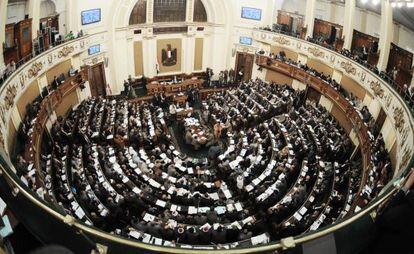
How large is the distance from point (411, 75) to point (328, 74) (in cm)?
654

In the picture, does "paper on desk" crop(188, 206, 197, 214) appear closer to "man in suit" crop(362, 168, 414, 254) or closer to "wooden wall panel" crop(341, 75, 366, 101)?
"man in suit" crop(362, 168, 414, 254)

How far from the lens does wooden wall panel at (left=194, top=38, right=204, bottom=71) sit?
27.8 metres

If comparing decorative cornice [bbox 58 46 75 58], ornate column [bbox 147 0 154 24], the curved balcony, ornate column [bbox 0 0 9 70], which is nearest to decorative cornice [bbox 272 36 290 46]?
the curved balcony

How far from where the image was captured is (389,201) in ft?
18.4

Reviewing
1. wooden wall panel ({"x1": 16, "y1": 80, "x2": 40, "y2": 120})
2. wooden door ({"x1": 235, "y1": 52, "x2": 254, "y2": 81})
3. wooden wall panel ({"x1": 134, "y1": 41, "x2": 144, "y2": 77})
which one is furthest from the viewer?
wooden door ({"x1": 235, "y1": 52, "x2": 254, "y2": 81})

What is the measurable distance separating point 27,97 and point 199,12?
51.2 feet

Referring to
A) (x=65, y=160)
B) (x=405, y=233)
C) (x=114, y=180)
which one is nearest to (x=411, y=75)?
(x=405, y=233)

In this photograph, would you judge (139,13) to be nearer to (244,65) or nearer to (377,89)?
(244,65)

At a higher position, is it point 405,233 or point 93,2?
point 93,2

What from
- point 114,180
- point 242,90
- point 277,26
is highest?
point 277,26

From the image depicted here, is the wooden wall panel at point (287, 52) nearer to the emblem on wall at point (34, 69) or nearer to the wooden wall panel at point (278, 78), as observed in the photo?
the wooden wall panel at point (278, 78)

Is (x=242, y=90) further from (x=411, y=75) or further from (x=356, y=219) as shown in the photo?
(x=356, y=219)

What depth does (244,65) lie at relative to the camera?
28078 millimetres

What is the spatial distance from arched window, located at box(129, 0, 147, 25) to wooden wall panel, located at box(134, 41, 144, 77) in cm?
162
